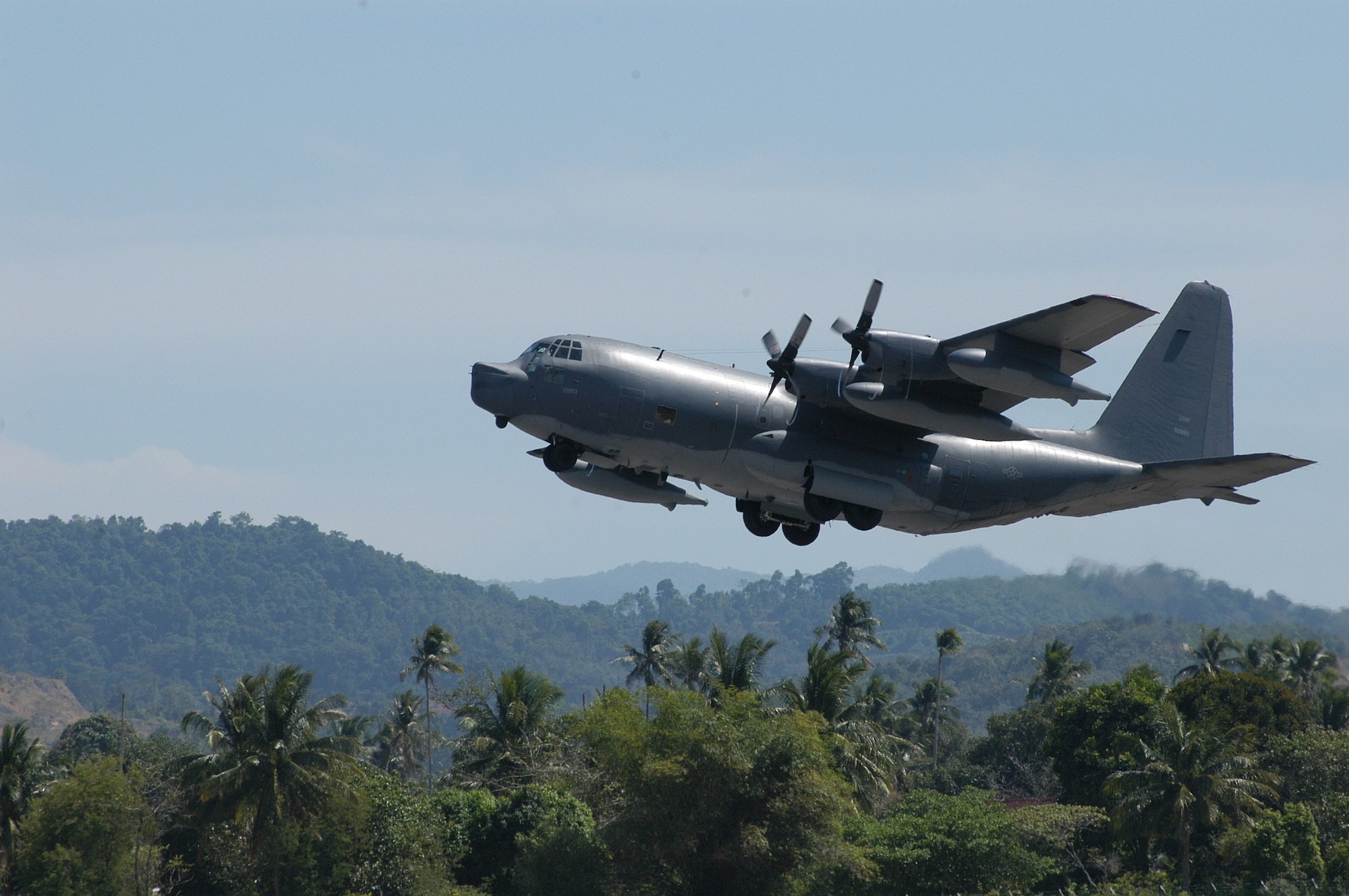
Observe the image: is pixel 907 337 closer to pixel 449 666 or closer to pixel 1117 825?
pixel 1117 825

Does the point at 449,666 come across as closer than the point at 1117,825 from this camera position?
No

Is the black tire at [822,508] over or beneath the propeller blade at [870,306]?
beneath

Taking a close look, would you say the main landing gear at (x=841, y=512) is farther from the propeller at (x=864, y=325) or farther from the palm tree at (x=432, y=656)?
the palm tree at (x=432, y=656)

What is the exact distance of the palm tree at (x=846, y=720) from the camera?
48.9 metres

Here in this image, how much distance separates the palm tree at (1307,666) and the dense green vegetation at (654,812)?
32748 millimetres

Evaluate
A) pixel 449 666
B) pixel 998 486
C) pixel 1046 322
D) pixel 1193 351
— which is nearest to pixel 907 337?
pixel 1046 322

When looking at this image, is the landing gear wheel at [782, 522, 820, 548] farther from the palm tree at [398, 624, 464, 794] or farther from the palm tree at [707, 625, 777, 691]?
the palm tree at [398, 624, 464, 794]

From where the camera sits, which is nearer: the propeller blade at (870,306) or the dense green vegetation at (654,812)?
the propeller blade at (870,306)

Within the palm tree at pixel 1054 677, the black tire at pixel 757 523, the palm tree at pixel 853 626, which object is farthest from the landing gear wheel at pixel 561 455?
the palm tree at pixel 1054 677

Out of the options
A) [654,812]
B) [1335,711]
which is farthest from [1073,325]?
[1335,711]

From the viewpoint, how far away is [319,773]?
44.6 metres

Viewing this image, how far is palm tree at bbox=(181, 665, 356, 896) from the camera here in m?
43.9

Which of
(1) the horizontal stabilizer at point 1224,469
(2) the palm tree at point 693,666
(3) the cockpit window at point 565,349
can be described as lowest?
Answer: (2) the palm tree at point 693,666

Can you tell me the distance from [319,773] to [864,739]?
19491 mm
